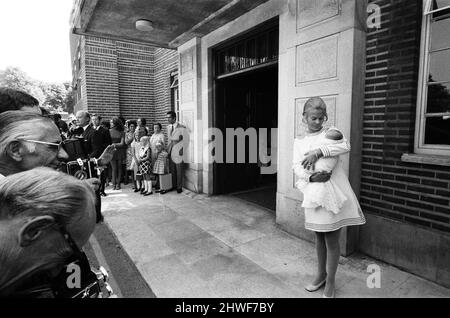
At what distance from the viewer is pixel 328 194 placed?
2.52 meters

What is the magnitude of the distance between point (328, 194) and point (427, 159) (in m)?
1.25

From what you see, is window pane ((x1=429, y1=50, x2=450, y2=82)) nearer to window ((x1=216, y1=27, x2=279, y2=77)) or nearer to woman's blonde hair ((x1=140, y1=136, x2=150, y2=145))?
window ((x1=216, y1=27, x2=279, y2=77))

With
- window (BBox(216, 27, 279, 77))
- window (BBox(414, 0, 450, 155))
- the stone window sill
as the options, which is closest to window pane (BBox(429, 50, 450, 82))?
window (BBox(414, 0, 450, 155))

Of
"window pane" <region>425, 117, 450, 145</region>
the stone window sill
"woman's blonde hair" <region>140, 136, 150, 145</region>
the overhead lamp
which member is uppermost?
the overhead lamp

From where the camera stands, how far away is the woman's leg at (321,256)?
2.76 meters

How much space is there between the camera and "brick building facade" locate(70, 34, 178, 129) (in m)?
9.35

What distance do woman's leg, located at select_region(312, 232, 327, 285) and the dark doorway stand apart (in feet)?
10.2

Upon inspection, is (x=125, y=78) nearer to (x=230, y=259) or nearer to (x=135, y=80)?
(x=135, y=80)

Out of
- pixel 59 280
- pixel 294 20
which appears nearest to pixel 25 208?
pixel 59 280

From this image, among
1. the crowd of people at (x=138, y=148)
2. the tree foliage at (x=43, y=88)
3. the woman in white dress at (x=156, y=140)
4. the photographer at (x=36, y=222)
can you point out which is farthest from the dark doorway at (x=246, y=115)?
the tree foliage at (x=43, y=88)

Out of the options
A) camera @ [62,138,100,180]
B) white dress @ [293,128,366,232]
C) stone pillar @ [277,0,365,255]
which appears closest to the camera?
white dress @ [293,128,366,232]

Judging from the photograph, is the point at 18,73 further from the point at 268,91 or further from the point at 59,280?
the point at 59,280

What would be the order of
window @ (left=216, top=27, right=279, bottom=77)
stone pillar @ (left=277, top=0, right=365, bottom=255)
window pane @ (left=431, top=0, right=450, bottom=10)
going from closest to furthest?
window pane @ (left=431, top=0, right=450, bottom=10) < stone pillar @ (left=277, top=0, right=365, bottom=255) < window @ (left=216, top=27, right=279, bottom=77)

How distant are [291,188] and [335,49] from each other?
1977mm
